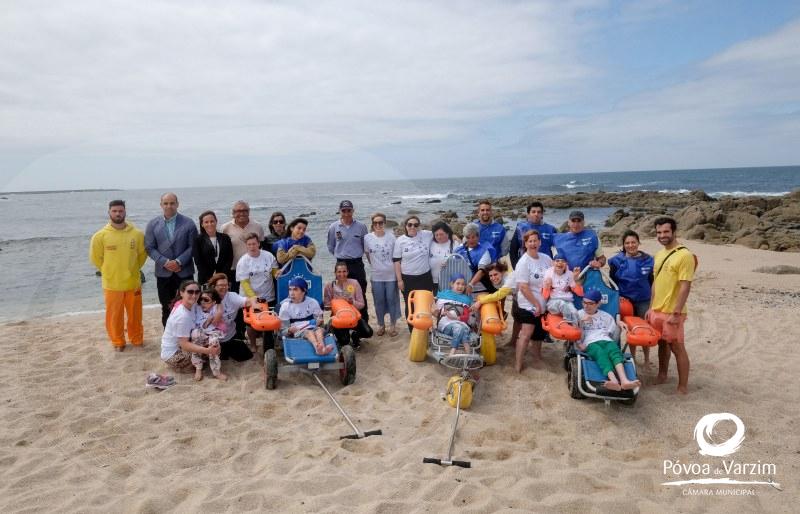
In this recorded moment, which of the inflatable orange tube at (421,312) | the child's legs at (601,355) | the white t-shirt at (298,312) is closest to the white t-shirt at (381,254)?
the inflatable orange tube at (421,312)

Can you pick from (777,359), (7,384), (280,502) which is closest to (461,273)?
(280,502)

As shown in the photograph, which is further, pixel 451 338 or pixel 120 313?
pixel 120 313

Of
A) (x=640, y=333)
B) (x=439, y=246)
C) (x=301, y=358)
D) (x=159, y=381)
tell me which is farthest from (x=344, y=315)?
(x=640, y=333)

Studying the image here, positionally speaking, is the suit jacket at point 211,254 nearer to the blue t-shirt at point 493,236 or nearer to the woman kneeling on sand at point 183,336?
the woman kneeling on sand at point 183,336

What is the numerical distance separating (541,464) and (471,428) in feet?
2.46

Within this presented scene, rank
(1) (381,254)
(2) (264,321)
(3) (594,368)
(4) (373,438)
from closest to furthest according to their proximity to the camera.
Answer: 1. (4) (373,438)
2. (3) (594,368)
3. (2) (264,321)
4. (1) (381,254)

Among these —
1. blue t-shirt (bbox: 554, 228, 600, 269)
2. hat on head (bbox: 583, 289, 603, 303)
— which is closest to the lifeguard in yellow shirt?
blue t-shirt (bbox: 554, 228, 600, 269)

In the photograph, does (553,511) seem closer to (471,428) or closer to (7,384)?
(471,428)

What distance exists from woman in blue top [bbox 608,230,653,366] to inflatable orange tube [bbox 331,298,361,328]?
312 cm

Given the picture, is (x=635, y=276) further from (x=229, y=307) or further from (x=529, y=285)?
(x=229, y=307)

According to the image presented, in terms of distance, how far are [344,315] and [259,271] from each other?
125 centimetres

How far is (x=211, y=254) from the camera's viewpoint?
6398mm

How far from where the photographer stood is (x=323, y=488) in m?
3.62

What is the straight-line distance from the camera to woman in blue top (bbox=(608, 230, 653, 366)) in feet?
18.7
